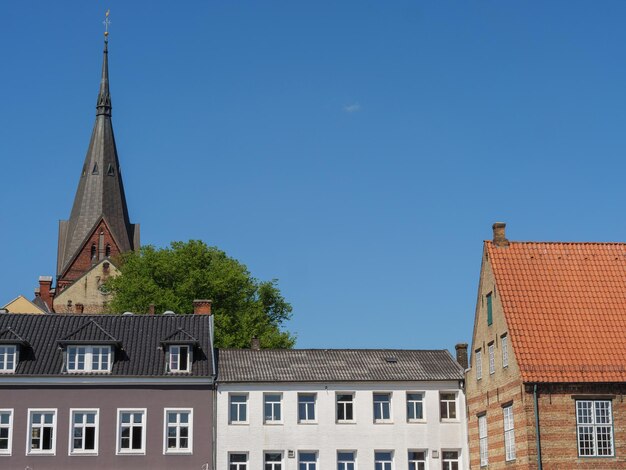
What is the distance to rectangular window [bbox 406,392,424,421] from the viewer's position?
5559 cm

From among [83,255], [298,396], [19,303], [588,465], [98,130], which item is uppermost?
[98,130]

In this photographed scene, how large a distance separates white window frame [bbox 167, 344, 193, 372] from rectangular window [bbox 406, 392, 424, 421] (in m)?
11.3

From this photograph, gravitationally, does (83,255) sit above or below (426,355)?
above

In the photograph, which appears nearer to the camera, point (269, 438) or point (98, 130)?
point (269, 438)

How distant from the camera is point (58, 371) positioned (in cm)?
5362

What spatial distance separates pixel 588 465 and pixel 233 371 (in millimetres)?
18677

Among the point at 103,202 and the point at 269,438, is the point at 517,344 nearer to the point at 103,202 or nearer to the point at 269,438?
the point at 269,438

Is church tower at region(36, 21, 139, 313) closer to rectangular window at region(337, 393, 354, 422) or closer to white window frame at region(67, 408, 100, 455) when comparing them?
white window frame at region(67, 408, 100, 455)

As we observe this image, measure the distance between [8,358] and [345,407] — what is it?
1695cm

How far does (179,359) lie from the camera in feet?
179

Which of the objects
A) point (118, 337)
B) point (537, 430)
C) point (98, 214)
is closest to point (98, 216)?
point (98, 214)

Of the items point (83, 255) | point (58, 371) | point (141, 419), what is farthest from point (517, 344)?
point (83, 255)

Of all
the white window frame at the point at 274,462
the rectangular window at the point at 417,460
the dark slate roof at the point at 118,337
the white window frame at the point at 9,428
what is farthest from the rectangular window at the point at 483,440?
the white window frame at the point at 9,428

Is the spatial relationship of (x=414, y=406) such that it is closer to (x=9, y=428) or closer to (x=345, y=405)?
(x=345, y=405)
